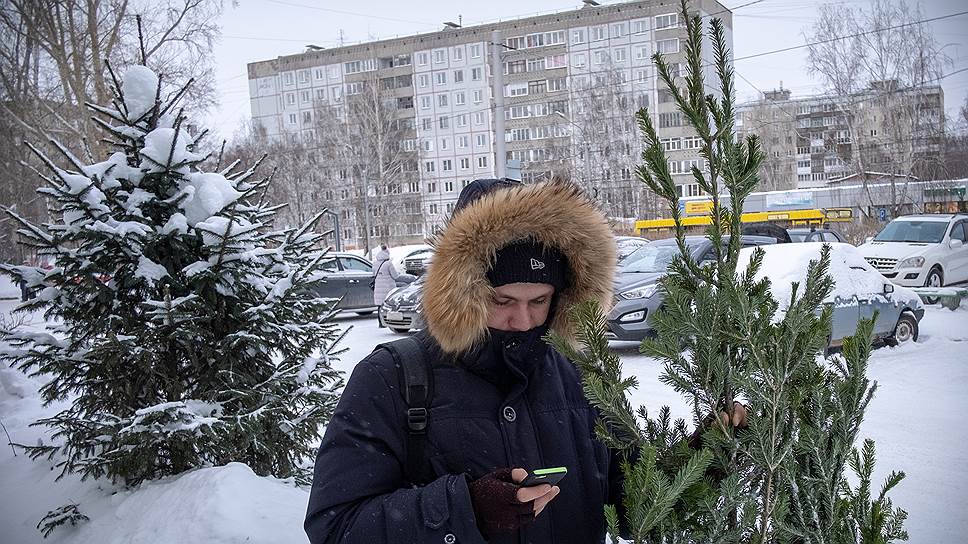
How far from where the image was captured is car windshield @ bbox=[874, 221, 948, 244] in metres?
15.3

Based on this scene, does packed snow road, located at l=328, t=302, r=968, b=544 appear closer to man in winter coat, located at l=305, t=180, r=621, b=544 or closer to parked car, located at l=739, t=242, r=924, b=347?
parked car, located at l=739, t=242, r=924, b=347

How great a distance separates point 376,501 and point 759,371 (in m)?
0.93

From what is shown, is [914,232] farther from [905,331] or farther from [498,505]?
[498,505]

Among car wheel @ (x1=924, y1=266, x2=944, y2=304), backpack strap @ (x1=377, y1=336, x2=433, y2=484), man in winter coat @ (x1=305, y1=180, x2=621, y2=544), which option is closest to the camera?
man in winter coat @ (x1=305, y1=180, x2=621, y2=544)

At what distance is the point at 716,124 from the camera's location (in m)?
1.47

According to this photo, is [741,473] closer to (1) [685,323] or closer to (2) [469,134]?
(1) [685,323]

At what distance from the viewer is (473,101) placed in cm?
5919

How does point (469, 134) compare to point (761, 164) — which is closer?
point (761, 164)

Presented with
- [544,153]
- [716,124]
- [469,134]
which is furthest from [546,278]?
[469,134]

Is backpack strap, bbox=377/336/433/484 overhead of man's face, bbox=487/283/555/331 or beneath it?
beneath

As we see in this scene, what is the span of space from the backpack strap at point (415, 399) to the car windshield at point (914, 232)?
663 inches

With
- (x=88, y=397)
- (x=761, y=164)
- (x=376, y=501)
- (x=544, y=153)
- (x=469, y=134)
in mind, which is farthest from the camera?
(x=469, y=134)

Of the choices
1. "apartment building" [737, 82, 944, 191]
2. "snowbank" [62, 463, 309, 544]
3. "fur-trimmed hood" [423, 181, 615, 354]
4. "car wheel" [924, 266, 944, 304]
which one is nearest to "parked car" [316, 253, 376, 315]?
"snowbank" [62, 463, 309, 544]

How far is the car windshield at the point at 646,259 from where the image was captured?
10.5 meters
